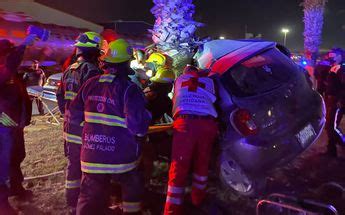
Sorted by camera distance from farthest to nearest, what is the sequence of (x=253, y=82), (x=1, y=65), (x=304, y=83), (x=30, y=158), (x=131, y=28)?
1. (x=131, y=28)
2. (x=30, y=158)
3. (x=304, y=83)
4. (x=253, y=82)
5. (x=1, y=65)

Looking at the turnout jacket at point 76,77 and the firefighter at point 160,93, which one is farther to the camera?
the firefighter at point 160,93

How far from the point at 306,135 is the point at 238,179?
970 mm

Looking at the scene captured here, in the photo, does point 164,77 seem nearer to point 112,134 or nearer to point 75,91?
point 75,91

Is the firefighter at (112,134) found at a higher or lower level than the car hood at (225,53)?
lower

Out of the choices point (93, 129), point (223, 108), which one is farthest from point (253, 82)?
point (93, 129)

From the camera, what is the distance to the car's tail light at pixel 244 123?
12.7ft

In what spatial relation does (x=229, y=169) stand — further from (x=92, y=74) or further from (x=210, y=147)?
(x=92, y=74)

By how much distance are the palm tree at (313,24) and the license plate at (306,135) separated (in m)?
20.0

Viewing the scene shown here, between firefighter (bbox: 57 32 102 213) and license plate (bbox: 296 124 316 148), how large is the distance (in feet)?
8.13

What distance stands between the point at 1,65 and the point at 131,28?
106 ft

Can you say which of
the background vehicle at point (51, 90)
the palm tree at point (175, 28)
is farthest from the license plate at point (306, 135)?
the background vehicle at point (51, 90)

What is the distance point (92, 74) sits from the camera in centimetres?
413

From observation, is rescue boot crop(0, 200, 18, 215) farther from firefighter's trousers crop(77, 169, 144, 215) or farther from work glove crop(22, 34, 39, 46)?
work glove crop(22, 34, 39, 46)

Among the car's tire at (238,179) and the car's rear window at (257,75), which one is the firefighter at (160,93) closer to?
the car's rear window at (257,75)
